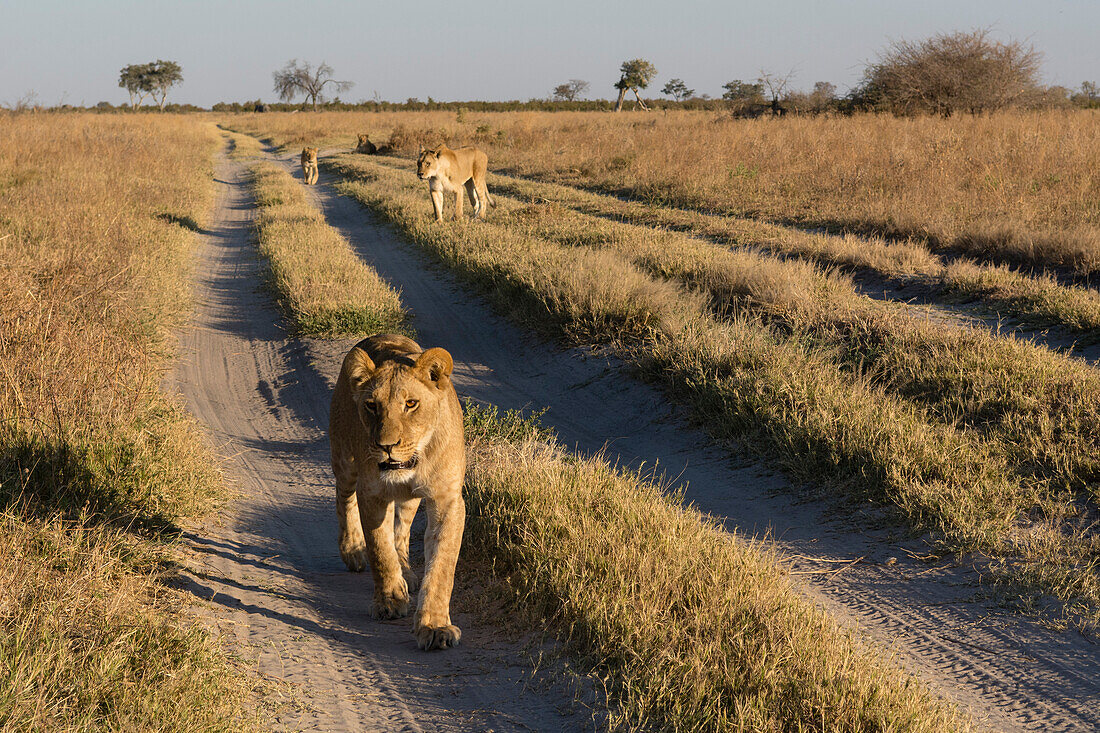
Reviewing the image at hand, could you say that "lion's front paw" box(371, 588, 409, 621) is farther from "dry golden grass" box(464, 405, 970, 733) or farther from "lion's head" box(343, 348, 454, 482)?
"lion's head" box(343, 348, 454, 482)

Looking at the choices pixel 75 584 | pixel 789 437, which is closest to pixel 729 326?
pixel 789 437

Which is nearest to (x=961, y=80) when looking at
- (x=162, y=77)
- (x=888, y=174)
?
(x=888, y=174)

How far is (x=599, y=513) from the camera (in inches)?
174

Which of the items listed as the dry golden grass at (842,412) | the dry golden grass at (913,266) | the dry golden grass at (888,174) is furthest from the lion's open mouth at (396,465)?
the dry golden grass at (888,174)

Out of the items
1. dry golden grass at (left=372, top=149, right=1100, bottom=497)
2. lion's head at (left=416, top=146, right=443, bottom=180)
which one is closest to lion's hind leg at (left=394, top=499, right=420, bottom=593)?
dry golden grass at (left=372, top=149, right=1100, bottom=497)

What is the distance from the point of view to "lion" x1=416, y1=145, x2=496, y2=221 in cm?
1634

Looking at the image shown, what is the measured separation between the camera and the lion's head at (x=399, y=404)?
3312 millimetres

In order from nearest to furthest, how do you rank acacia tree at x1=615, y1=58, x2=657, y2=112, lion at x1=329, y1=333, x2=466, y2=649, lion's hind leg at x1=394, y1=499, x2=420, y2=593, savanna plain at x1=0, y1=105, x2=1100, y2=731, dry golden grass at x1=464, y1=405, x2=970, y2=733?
dry golden grass at x1=464, y1=405, x2=970, y2=733, savanna plain at x1=0, y1=105, x2=1100, y2=731, lion at x1=329, y1=333, x2=466, y2=649, lion's hind leg at x1=394, y1=499, x2=420, y2=593, acacia tree at x1=615, y1=58, x2=657, y2=112

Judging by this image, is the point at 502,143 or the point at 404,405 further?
the point at 502,143

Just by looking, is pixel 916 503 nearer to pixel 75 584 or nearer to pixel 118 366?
pixel 75 584

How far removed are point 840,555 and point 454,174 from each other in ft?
45.0

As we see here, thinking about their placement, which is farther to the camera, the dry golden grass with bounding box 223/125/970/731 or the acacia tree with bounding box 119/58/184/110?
the acacia tree with bounding box 119/58/184/110

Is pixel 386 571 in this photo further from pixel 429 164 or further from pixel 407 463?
pixel 429 164

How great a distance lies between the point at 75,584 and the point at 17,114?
106ft
